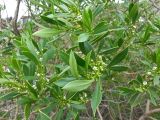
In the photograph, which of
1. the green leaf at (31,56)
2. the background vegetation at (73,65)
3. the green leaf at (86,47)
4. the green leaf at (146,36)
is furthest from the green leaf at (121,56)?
the green leaf at (31,56)

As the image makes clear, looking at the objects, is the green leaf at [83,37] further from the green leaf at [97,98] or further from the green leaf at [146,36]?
the green leaf at [146,36]

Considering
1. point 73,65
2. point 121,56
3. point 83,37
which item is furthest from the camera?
point 121,56

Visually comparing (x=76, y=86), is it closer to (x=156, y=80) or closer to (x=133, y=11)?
(x=156, y=80)

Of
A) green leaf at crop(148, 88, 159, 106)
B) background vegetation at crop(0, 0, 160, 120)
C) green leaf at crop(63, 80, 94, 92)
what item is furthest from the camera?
green leaf at crop(148, 88, 159, 106)

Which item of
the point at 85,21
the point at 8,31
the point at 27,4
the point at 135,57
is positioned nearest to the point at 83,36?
the point at 85,21

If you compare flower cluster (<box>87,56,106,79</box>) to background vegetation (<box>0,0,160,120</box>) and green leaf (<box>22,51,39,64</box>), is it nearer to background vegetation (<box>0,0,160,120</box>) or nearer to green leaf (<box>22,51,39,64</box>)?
background vegetation (<box>0,0,160,120</box>)

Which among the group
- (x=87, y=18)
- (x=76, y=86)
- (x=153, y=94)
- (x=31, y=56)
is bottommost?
(x=153, y=94)

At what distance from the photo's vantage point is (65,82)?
1.51 m

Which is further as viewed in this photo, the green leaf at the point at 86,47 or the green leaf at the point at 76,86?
the green leaf at the point at 86,47

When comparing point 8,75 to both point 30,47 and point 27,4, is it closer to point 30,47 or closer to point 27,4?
point 30,47

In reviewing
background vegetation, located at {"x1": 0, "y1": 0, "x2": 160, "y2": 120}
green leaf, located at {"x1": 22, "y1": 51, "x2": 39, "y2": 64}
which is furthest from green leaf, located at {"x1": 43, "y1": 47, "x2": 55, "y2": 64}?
green leaf, located at {"x1": 22, "y1": 51, "x2": 39, "y2": 64}

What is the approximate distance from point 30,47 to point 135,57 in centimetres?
111

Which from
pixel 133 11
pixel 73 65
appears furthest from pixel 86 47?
pixel 133 11

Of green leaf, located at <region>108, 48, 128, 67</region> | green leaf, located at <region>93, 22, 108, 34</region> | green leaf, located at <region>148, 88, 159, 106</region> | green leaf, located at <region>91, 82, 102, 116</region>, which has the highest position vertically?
green leaf, located at <region>93, 22, 108, 34</region>
